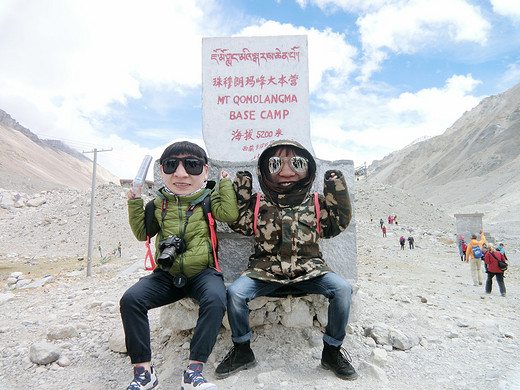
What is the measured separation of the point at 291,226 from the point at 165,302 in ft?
3.52

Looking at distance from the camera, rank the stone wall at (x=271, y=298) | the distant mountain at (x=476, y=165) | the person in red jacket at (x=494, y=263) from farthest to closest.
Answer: the distant mountain at (x=476, y=165) → the person in red jacket at (x=494, y=263) → the stone wall at (x=271, y=298)

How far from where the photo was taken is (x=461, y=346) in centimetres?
298

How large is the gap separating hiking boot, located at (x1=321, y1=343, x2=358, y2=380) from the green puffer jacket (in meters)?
1.03

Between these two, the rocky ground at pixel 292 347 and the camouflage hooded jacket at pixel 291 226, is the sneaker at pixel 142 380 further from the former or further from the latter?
the camouflage hooded jacket at pixel 291 226

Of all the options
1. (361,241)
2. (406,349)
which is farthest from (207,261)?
(361,241)

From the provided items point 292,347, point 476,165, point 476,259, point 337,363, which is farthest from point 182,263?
point 476,165

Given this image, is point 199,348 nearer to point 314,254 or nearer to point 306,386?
point 306,386

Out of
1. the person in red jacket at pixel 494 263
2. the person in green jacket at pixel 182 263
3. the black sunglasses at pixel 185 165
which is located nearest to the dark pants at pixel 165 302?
the person in green jacket at pixel 182 263

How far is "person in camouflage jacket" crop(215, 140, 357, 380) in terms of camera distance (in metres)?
2.30

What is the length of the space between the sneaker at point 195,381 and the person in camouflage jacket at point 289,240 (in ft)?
1.13

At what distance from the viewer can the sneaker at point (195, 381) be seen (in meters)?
1.90

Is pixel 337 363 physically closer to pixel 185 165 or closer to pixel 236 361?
pixel 236 361

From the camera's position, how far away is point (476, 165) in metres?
50.3

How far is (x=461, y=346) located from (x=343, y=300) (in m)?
1.56
